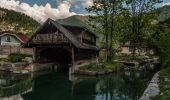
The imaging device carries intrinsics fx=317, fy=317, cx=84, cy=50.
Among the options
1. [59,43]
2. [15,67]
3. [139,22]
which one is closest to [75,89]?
[59,43]

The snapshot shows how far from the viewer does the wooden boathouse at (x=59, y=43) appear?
171ft

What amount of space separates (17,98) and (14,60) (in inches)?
1191

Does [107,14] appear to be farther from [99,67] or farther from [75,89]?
[75,89]

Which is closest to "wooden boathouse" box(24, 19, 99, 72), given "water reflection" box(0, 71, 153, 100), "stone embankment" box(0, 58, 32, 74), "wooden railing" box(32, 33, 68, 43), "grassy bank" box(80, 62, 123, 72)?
"wooden railing" box(32, 33, 68, 43)

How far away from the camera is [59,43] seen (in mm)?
52469

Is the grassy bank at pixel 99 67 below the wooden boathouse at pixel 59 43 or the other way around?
below

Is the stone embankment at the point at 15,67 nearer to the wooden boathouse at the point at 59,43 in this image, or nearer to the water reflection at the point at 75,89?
the wooden boathouse at the point at 59,43

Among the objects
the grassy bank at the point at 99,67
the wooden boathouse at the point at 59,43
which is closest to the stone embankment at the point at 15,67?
the wooden boathouse at the point at 59,43

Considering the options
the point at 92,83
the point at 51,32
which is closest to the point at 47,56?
the point at 51,32

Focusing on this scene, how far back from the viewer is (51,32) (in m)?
54.7

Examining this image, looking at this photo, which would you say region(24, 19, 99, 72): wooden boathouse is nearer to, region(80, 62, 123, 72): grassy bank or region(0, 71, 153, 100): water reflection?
region(80, 62, 123, 72): grassy bank

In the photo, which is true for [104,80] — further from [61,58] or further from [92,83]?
[61,58]

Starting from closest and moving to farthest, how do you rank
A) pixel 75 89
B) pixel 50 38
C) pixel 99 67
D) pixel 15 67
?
pixel 75 89 → pixel 99 67 → pixel 15 67 → pixel 50 38

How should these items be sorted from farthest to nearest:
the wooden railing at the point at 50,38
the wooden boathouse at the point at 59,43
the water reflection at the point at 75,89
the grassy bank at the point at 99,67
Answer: the wooden boathouse at the point at 59,43
the wooden railing at the point at 50,38
the grassy bank at the point at 99,67
the water reflection at the point at 75,89
